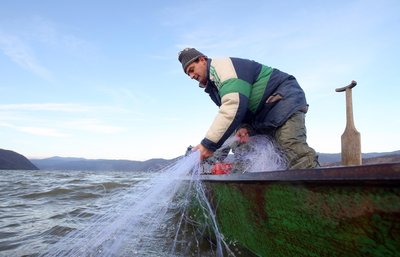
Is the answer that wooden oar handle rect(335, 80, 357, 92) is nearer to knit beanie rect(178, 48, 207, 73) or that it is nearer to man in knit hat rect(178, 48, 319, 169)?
man in knit hat rect(178, 48, 319, 169)

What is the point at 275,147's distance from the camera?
4289mm

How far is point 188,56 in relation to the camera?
13.3 feet

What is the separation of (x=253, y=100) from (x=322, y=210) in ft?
7.63

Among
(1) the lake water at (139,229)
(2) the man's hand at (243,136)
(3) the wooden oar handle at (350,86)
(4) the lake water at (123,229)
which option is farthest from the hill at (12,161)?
(3) the wooden oar handle at (350,86)

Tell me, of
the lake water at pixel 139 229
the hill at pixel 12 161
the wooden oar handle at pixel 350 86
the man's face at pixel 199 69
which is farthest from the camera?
the hill at pixel 12 161

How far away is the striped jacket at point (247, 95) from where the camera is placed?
357 cm

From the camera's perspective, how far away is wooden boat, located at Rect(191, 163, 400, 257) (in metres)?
1.46

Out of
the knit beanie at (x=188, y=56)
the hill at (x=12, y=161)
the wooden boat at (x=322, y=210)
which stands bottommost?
the wooden boat at (x=322, y=210)

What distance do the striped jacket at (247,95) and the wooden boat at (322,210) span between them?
0.72 m

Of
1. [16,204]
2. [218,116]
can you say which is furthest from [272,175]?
[16,204]

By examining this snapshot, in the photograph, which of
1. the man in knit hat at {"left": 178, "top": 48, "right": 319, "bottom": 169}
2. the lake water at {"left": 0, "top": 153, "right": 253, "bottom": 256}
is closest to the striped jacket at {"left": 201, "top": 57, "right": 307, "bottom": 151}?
the man in knit hat at {"left": 178, "top": 48, "right": 319, "bottom": 169}

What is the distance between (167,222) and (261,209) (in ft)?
14.0

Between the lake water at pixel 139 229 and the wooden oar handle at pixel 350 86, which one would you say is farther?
the wooden oar handle at pixel 350 86

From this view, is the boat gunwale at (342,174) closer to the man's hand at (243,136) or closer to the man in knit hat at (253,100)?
the man in knit hat at (253,100)
